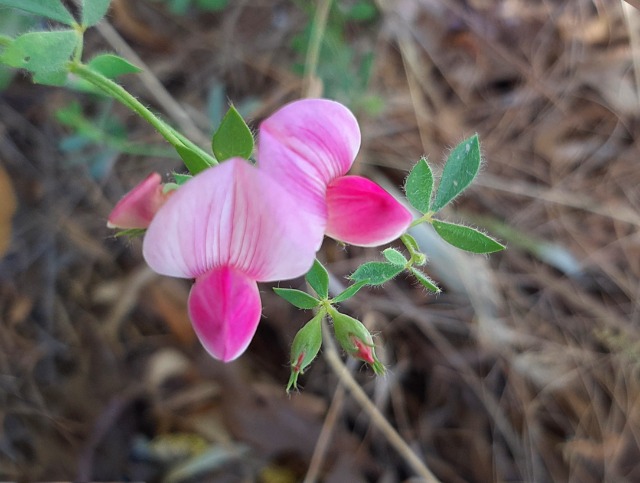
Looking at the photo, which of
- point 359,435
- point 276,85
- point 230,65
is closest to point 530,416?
point 359,435

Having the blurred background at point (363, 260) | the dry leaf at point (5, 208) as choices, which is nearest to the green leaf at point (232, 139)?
the blurred background at point (363, 260)

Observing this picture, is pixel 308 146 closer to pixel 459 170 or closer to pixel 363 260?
pixel 459 170

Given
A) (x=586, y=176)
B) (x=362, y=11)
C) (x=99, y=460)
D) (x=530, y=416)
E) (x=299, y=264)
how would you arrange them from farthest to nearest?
(x=586, y=176)
(x=362, y=11)
(x=530, y=416)
(x=99, y=460)
(x=299, y=264)

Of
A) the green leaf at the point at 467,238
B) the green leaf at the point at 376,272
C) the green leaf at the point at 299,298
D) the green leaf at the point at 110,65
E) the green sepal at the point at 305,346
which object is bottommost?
the green sepal at the point at 305,346

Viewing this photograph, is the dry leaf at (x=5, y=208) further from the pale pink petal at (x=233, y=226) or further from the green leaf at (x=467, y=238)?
the green leaf at (x=467, y=238)

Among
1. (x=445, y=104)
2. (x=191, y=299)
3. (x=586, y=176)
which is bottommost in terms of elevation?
(x=586, y=176)

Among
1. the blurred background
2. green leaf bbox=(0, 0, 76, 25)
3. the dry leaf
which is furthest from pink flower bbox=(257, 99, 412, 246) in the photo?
the dry leaf

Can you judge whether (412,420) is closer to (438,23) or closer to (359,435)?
(359,435)

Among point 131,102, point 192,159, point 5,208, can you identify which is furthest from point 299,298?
point 5,208
